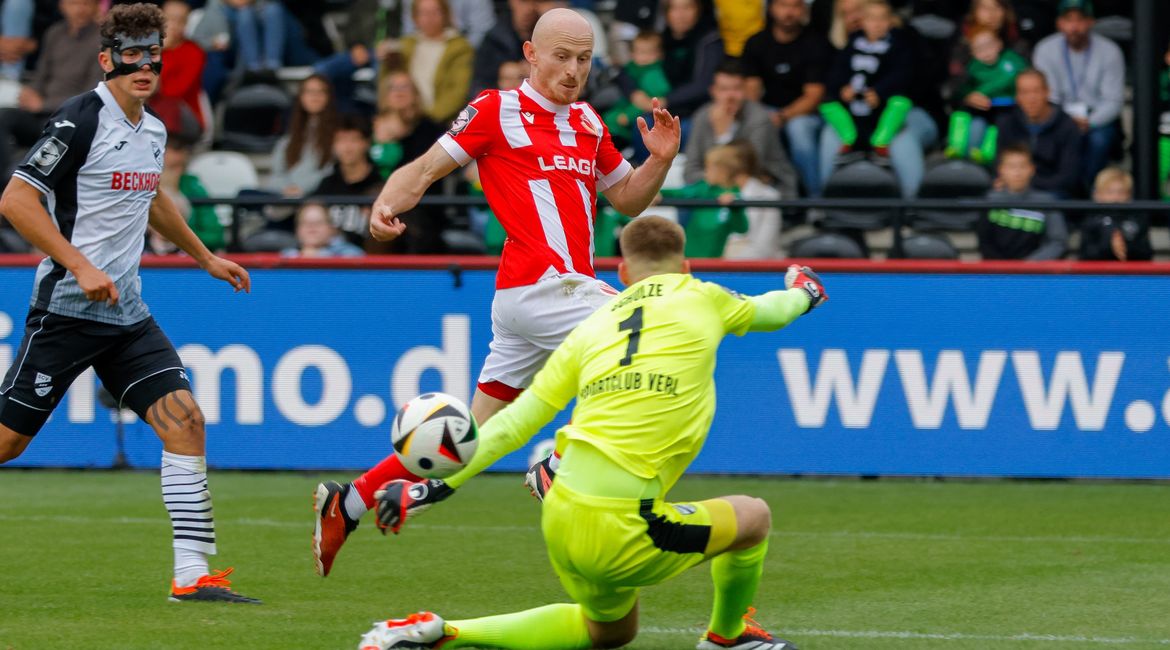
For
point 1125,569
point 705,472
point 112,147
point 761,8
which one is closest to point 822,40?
point 761,8

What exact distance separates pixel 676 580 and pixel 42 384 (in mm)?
2770

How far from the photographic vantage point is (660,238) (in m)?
5.82

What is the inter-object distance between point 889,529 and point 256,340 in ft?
15.6

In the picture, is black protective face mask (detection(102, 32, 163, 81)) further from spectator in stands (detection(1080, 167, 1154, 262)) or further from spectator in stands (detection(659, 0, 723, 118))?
spectator in stands (detection(659, 0, 723, 118))

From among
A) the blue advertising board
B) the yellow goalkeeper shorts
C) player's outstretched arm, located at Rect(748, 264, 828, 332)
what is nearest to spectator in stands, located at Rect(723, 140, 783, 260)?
the blue advertising board

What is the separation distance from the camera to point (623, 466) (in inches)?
219

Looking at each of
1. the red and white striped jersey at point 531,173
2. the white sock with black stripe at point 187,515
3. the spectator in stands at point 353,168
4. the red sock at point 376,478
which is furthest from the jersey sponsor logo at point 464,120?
the spectator in stands at point 353,168

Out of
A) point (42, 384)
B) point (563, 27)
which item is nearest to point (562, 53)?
point (563, 27)

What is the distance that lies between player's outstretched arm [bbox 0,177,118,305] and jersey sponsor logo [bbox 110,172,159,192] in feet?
1.00

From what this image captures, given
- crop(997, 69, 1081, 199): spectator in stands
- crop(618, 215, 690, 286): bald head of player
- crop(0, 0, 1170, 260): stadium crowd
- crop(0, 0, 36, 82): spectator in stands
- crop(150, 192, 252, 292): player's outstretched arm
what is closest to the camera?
crop(618, 215, 690, 286): bald head of player

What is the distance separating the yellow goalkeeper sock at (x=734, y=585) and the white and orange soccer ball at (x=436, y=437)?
96 centimetres

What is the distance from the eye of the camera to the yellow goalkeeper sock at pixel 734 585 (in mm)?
5828

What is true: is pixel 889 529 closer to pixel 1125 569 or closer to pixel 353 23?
pixel 1125 569

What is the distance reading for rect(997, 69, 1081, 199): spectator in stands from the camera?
1320cm
